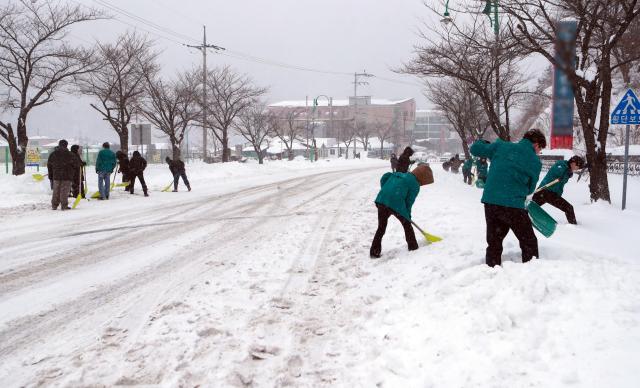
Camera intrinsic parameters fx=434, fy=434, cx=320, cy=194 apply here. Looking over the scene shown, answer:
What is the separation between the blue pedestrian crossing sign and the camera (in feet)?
30.6

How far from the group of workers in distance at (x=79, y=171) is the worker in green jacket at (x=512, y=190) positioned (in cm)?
1013

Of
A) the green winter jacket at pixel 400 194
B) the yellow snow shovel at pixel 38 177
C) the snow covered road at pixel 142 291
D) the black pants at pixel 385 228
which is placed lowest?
the snow covered road at pixel 142 291

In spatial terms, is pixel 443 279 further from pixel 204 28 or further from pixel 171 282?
pixel 204 28

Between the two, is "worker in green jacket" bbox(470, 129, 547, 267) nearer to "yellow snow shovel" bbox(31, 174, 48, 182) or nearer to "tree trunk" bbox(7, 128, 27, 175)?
"yellow snow shovel" bbox(31, 174, 48, 182)

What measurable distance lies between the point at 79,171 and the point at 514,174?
1190cm

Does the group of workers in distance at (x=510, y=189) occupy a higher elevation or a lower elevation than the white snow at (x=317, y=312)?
higher

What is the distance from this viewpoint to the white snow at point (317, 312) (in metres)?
2.79

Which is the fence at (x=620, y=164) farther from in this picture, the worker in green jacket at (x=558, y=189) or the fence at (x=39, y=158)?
the fence at (x=39, y=158)

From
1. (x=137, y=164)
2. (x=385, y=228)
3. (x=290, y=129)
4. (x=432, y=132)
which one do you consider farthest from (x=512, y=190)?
(x=432, y=132)

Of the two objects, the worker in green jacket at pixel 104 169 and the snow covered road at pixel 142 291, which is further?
the worker in green jacket at pixel 104 169

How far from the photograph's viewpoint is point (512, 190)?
434 centimetres

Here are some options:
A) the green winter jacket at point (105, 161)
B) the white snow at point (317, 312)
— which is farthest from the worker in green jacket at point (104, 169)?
the white snow at point (317, 312)

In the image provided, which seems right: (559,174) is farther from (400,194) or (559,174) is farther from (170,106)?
(170,106)

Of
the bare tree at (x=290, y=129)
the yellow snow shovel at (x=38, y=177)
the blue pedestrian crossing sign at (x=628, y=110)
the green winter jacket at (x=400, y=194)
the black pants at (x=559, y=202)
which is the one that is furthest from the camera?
the bare tree at (x=290, y=129)
